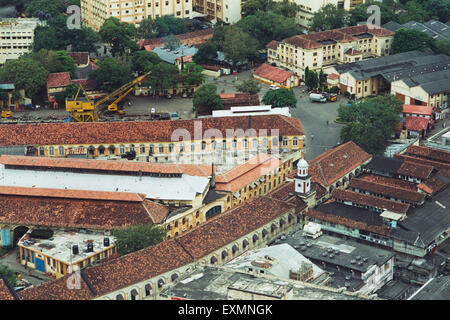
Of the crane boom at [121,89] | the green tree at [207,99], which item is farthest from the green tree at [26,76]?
the green tree at [207,99]

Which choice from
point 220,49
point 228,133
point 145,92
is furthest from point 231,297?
point 220,49

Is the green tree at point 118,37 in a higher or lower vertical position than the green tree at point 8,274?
higher

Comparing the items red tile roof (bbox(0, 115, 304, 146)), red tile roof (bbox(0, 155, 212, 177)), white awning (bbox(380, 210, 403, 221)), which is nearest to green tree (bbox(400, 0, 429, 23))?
red tile roof (bbox(0, 115, 304, 146))

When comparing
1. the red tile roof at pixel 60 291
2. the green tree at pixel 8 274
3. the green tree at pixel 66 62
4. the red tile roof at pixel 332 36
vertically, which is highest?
the red tile roof at pixel 332 36

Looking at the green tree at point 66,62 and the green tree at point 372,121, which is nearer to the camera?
the green tree at point 372,121

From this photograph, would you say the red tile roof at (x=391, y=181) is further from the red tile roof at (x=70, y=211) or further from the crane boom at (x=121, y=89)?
the crane boom at (x=121, y=89)

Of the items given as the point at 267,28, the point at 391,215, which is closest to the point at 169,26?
the point at 267,28
